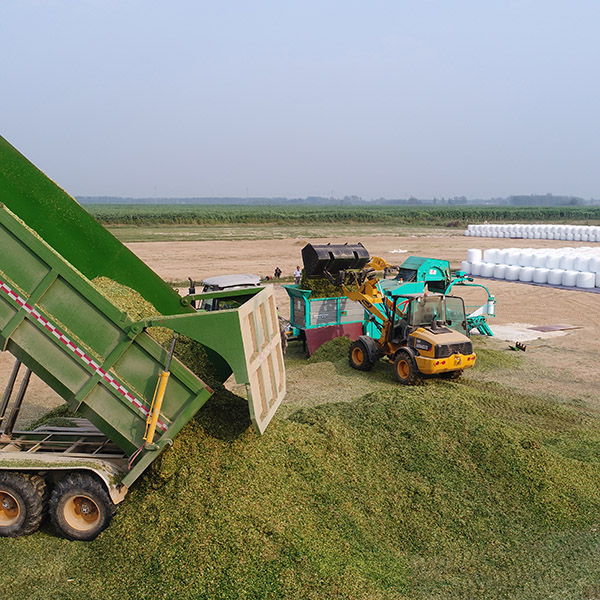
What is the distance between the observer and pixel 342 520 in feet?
19.7

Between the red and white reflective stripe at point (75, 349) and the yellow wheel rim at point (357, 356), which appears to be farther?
the yellow wheel rim at point (357, 356)

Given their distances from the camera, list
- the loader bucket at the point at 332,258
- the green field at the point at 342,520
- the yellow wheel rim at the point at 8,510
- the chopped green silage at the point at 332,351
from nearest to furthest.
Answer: the green field at the point at 342,520, the yellow wheel rim at the point at 8,510, the loader bucket at the point at 332,258, the chopped green silage at the point at 332,351

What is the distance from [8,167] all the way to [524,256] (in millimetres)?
24206

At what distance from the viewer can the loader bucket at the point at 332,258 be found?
502 inches

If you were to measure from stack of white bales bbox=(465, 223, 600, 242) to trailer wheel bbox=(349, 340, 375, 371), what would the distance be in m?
Result: 36.1

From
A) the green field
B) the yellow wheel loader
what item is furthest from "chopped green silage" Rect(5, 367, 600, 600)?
A: the yellow wheel loader

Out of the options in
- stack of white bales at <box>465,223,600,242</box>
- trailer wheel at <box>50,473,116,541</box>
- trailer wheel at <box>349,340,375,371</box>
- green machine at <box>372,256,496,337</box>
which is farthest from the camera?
stack of white bales at <box>465,223,600,242</box>

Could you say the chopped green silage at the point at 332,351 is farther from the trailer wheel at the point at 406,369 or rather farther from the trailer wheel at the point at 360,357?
the trailer wheel at the point at 406,369

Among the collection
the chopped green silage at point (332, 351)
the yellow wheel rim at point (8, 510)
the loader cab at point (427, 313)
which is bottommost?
the chopped green silage at point (332, 351)

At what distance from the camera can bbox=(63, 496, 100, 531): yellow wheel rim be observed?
599 cm

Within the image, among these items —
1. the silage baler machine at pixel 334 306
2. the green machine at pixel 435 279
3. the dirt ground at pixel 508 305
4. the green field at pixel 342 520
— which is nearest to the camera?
the green field at pixel 342 520

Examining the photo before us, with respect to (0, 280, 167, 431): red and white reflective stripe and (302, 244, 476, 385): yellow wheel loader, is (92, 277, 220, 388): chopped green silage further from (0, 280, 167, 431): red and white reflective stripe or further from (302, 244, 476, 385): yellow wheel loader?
(302, 244, 476, 385): yellow wheel loader

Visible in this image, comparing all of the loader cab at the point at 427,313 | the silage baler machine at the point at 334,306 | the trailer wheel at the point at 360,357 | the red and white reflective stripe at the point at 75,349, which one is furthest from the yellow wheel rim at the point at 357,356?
the red and white reflective stripe at the point at 75,349

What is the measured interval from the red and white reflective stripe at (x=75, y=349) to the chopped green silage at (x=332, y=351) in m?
7.96
